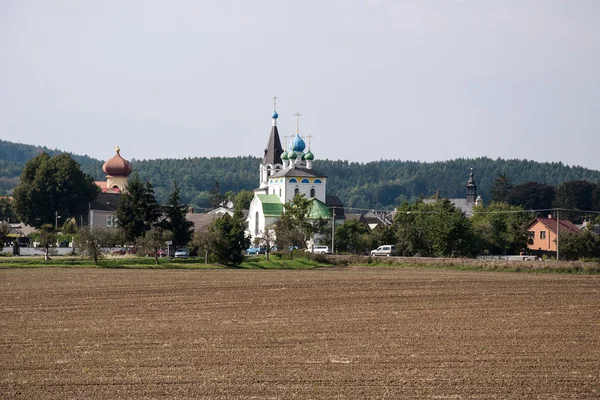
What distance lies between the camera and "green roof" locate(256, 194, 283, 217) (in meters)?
103

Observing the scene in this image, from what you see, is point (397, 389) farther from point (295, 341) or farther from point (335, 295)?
point (335, 295)

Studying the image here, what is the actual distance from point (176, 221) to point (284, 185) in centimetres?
3062

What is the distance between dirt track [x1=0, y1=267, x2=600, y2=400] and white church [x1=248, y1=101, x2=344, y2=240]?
5857cm

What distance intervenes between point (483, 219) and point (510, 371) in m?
84.2

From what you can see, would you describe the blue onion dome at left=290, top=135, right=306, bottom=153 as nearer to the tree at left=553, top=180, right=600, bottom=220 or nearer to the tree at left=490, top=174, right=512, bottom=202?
the tree at left=553, top=180, right=600, bottom=220

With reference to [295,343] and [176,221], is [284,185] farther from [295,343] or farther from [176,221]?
A: [295,343]

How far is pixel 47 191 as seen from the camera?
315 feet

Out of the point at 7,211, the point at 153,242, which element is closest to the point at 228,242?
the point at 153,242

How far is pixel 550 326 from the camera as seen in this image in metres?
27.1

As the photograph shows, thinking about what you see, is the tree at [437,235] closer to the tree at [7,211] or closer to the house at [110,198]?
the house at [110,198]

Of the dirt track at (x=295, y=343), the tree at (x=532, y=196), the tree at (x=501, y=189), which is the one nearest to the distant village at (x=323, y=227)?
the dirt track at (x=295, y=343)

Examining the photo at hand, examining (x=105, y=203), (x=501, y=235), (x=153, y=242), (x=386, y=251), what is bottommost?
(x=386, y=251)

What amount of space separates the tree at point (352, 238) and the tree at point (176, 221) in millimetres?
16319

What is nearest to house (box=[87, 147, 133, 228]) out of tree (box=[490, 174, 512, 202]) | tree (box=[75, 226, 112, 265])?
tree (box=[75, 226, 112, 265])
